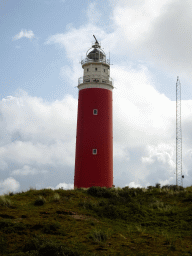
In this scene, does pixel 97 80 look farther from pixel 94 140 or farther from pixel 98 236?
pixel 98 236

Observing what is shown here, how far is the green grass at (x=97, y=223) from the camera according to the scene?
1038cm

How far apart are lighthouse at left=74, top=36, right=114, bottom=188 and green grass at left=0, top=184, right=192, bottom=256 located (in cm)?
982

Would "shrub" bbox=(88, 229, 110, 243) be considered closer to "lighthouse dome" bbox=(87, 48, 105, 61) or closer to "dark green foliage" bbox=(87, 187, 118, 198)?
"dark green foliage" bbox=(87, 187, 118, 198)

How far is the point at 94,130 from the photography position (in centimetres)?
3178

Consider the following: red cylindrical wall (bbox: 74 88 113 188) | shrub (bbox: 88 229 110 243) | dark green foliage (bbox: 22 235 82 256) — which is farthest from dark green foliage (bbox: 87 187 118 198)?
dark green foliage (bbox: 22 235 82 256)

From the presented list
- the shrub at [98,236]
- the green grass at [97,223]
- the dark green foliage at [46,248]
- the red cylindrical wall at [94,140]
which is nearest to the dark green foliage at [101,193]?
the green grass at [97,223]

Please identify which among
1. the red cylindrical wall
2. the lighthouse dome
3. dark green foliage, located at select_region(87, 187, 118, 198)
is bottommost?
dark green foliage, located at select_region(87, 187, 118, 198)

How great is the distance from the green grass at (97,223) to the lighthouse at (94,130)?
9.82 m

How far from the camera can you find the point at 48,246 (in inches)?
384

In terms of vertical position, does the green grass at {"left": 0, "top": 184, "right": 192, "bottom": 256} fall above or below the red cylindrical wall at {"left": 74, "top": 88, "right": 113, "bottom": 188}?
below

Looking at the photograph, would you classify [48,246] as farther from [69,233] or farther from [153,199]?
[153,199]

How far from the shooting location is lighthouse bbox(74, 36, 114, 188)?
102ft

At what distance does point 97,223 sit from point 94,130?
18403 mm

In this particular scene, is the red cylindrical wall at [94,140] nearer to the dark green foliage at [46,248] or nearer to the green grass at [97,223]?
the green grass at [97,223]
